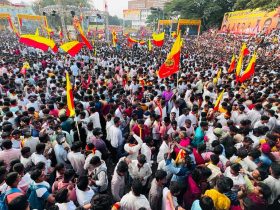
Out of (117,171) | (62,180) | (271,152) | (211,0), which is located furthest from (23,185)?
(211,0)

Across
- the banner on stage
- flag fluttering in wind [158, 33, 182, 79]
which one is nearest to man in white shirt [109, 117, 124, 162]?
flag fluttering in wind [158, 33, 182, 79]

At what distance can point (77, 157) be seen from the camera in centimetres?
409

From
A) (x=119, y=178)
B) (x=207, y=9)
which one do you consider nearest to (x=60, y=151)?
(x=119, y=178)

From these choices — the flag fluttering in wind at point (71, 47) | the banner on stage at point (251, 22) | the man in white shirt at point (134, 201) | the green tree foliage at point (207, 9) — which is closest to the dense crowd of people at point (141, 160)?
the man in white shirt at point (134, 201)

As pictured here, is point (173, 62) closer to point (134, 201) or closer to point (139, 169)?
point (139, 169)

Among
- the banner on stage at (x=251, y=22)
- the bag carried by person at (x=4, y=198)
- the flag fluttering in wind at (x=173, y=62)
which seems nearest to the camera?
the bag carried by person at (x=4, y=198)

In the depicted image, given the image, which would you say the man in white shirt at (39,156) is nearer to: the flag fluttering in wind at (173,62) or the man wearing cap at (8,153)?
the man wearing cap at (8,153)

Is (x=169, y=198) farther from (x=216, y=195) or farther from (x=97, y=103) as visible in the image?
(x=97, y=103)

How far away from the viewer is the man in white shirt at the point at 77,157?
404 centimetres

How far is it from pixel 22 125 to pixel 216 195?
4.32 meters

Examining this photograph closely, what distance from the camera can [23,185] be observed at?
3340 mm

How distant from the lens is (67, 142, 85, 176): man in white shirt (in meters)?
4.04

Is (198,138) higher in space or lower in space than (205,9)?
lower

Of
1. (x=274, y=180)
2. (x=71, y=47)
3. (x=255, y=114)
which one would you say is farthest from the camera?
(x=71, y=47)
